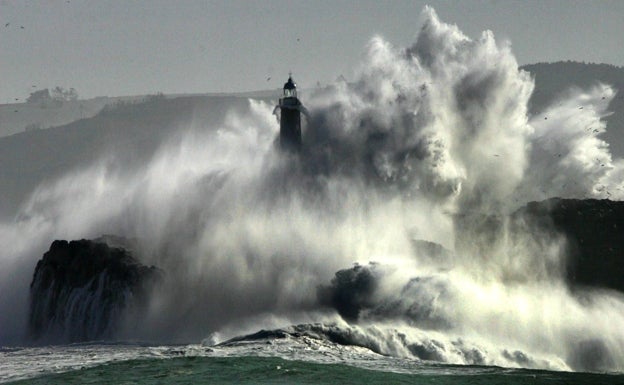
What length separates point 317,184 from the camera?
6406 cm

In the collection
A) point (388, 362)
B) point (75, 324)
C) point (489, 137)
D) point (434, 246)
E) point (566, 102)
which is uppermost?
point (566, 102)

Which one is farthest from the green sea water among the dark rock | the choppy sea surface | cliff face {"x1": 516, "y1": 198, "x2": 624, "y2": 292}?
cliff face {"x1": 516, "y1": 198, "x2": 624, "y2": 292}

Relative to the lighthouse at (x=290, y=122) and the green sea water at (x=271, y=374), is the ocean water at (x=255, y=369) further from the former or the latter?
the lighthouse at (x=290, y=122)

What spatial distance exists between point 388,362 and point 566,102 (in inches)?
1630

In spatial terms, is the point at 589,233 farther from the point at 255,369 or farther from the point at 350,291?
the point at 255,369

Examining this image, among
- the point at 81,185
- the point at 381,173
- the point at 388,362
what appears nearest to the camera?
the point at 388,362

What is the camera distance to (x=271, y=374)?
41688 millimetres

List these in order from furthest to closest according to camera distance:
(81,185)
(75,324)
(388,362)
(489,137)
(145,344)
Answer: (81,185)
(489,137)
(75,324)
(145,344)
(388,362)

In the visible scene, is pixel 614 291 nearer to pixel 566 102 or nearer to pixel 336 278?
pixel 336 278

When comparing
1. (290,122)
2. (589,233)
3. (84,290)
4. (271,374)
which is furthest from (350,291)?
(589,233)

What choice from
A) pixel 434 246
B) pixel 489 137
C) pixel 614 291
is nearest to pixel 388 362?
pixel 434 246

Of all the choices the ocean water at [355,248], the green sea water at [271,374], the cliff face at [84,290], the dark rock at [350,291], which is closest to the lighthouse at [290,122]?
the ocean water at [355,248]

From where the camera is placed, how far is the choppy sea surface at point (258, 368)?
41.2 metres

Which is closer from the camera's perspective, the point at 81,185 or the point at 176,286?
the point at 176,286
